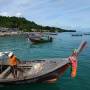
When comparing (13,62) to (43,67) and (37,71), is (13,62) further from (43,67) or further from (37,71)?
(43,67)

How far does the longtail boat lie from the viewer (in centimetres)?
2172

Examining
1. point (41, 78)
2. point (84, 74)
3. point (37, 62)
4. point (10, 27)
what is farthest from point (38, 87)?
point (10, 27)

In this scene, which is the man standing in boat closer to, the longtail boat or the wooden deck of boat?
the longtail boat

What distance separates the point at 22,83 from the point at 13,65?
1810 mm

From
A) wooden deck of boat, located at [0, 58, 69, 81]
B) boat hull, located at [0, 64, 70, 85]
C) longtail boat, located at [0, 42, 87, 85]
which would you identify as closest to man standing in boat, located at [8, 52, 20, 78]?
longtail boat, located at [0, 42, 87, 85]

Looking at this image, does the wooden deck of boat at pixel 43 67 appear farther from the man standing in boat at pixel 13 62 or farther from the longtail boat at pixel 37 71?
the man standing in boat at pixel 13 62

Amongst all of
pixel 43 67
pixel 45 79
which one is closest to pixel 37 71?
pixel 43 67

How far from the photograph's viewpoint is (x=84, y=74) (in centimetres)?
2805

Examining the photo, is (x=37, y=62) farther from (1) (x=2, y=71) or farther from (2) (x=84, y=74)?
(2) (x=84, y=74)

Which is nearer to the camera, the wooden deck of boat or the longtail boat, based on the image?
the longtail boat

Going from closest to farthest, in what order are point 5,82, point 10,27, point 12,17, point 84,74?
1. point 5,82
2. point 84,74
3. point 10,27
4. point 12,17

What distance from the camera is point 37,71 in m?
22.2

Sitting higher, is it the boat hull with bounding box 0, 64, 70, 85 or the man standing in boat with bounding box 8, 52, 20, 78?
the man standing in boat with bounding box 8, 52, 20, 78

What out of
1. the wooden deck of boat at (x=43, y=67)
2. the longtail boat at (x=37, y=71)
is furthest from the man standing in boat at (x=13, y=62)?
the wooden deck of boat at (x=43, y=67)
